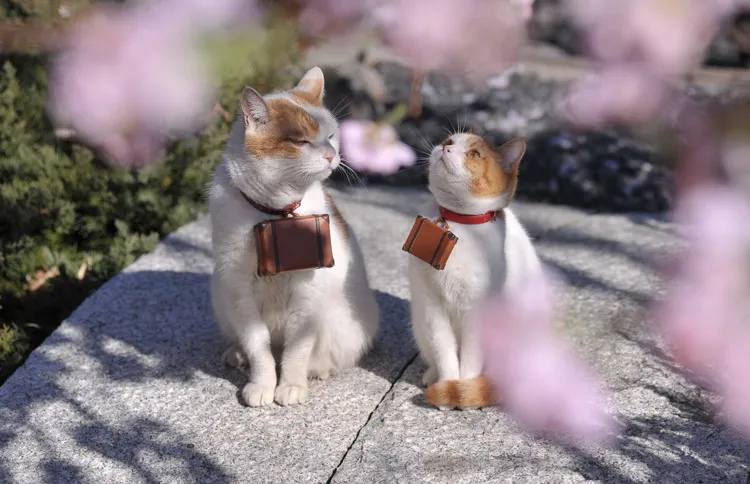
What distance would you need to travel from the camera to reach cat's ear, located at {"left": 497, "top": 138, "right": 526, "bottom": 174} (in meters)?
2.30

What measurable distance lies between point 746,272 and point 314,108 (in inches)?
65.5

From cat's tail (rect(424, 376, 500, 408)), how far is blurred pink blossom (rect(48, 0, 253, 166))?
176 cm

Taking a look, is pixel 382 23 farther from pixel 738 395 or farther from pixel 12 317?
pixel 12 317

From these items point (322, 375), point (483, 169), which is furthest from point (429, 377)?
point (483, 169)

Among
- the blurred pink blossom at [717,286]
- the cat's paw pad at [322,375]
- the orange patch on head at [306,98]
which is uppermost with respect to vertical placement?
the blurred pink blossom at [717,286]

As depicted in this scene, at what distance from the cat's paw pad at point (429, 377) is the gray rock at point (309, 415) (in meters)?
0.05

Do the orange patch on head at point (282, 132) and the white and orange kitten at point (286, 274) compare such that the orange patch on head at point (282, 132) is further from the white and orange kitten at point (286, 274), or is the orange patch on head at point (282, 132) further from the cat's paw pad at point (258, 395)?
the cat's paw pad at point (258, 395)

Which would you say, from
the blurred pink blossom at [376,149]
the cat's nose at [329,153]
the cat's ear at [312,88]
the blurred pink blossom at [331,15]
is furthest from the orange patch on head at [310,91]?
the blurred pink blossom at [376,149]

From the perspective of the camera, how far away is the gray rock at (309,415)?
88.0 inches

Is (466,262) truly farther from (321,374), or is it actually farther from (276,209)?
(321,374)

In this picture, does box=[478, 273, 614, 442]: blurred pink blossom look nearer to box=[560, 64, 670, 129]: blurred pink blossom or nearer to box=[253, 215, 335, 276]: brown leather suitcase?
box=[253, 215, 335, 276]: brown leather suitcase

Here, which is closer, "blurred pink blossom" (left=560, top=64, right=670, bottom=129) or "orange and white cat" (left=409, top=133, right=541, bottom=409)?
"blurred pink blossom" (left=560, top=64, right=670, bottom=129)

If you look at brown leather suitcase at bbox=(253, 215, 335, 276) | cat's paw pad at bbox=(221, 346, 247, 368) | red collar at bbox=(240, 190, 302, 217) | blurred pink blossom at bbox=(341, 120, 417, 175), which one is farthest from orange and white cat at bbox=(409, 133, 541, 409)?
blurred pink blossom at bbox=(341, 120, 417, 175)

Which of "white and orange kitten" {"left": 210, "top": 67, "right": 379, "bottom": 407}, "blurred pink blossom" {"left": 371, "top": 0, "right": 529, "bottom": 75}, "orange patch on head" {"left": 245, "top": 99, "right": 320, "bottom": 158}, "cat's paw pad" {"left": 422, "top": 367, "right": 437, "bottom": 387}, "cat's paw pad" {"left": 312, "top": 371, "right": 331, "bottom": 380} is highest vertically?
"blurred pink blossom" {"left": 371, "top": 0, "right": 529, "bottom": 75}
